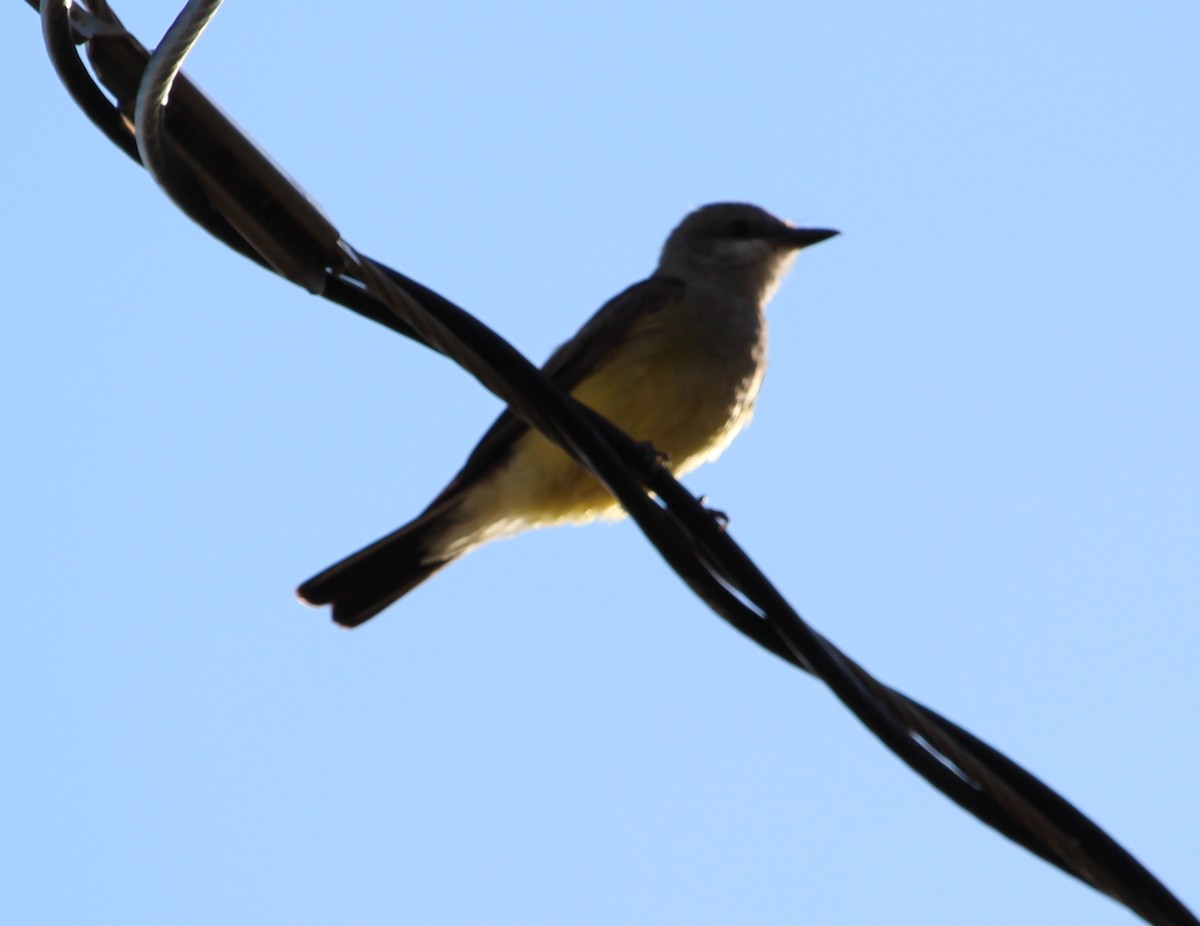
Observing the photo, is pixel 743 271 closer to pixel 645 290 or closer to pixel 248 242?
pixel 645 290

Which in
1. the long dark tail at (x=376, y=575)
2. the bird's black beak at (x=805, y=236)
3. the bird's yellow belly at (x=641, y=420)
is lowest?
the bird's yellow belly at (x=641, y=420)

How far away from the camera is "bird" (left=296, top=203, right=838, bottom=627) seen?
242 inches

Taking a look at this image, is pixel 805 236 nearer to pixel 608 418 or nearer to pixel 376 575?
pixel 608 418

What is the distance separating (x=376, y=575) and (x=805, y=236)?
2.88 m

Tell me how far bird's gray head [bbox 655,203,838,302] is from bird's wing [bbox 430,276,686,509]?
478mm

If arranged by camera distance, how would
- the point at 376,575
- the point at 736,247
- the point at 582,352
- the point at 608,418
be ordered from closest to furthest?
the point at 608,418 < the point at 376,575 < the point at 582,352 < the point at 736,247

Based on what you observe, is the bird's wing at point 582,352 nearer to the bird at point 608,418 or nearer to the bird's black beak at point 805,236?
the bird at point 608,418

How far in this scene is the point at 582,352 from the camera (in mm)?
6539

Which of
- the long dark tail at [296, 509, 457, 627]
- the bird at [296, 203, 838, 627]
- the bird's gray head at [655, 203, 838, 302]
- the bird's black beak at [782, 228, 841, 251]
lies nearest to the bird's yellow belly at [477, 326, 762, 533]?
the bird at [296, 203, 838, 627]

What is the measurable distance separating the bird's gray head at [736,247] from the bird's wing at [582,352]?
48 cm

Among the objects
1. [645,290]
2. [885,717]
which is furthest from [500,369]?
[645,290]

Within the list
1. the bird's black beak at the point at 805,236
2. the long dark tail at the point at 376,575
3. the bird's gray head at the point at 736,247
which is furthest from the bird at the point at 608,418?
the bird's black beak at the point at 805,236

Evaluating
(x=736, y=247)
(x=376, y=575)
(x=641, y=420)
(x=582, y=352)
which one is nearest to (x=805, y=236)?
(x=736, y=247)

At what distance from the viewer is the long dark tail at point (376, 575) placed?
6.16 metres
